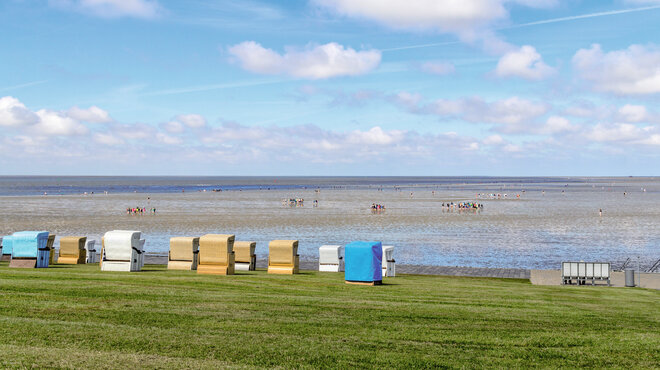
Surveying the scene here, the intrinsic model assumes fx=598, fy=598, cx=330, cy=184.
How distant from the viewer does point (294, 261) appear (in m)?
22.6

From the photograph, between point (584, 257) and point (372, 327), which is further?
point (584, 257)

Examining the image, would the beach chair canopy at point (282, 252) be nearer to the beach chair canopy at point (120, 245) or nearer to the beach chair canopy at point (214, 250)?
the beach chair canopy at point (214, 250)

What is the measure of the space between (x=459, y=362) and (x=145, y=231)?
4923 cm

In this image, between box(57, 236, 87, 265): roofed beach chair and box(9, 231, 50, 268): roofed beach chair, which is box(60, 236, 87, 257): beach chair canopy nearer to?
box(57, 236, 87, 265): roofed beach chair

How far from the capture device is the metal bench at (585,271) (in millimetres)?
24453

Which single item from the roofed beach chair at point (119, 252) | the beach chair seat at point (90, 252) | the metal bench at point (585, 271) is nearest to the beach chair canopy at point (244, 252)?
the roofed beach chair at point (119, 252)

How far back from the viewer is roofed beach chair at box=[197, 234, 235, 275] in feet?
65.3

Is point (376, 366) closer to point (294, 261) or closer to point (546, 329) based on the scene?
point (546, 329)

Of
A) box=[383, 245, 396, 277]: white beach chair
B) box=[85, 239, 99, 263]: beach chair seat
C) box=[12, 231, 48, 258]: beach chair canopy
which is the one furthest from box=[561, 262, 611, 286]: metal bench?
box=[85, 239, 99, 263]: beach chair seat

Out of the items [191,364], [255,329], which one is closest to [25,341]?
[191,364]

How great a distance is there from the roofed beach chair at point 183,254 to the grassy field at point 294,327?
4.57 m

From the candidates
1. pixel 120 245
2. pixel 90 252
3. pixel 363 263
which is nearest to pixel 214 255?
pixel 120 245

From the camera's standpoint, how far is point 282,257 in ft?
73.8

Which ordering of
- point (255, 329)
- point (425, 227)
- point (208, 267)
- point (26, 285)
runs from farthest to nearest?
point (425, 227) < point (208, 267) < point (26, 285) < point (255, 329)
